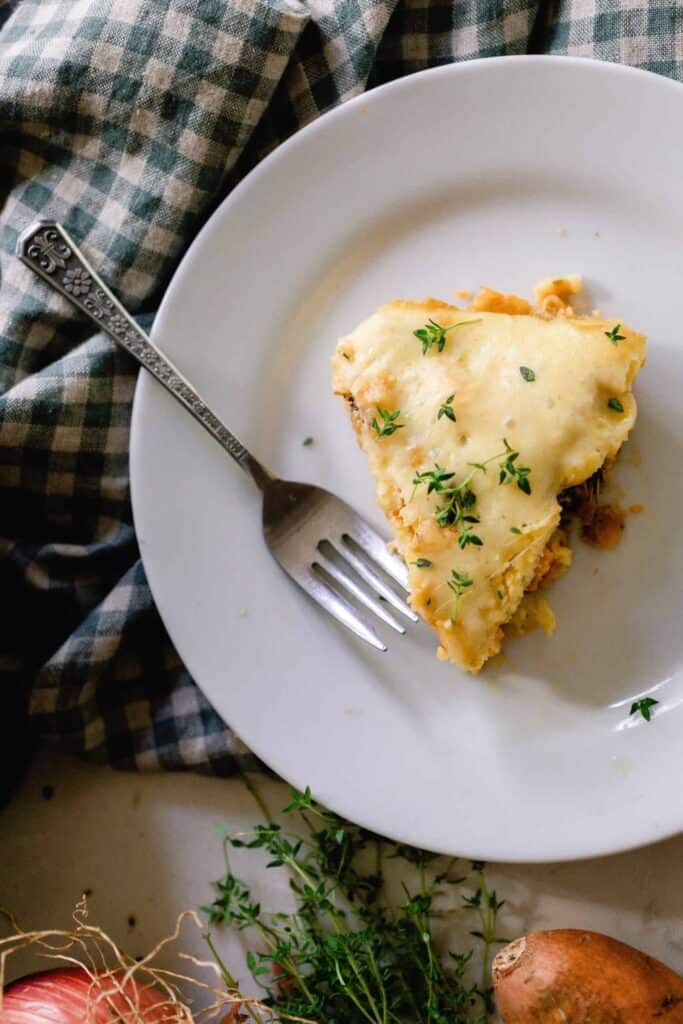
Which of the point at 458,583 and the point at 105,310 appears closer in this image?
the point at 458,583

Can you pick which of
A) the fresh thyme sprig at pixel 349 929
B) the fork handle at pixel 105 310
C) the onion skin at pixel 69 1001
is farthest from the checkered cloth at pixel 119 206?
the onion skin at pixel 69 1001

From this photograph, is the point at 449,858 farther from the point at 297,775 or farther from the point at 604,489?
the point at 604,489

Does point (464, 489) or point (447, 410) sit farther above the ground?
point (447, 410)

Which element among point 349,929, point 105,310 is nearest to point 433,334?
point 105,310

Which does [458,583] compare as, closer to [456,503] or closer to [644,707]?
[456,503]

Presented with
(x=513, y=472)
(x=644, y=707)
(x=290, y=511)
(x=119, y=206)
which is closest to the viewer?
(x=513, y=472)

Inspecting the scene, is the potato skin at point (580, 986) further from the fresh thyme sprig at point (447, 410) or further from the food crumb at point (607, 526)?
the fresh thyme sprig at point (447, 410)

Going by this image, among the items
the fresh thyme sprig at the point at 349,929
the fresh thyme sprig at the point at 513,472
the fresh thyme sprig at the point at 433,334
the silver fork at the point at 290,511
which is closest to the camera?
the fresh thyme sprig at the point at 513,472
